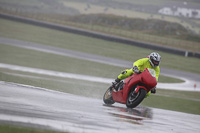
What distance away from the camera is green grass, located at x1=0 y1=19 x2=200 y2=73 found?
31859 mm

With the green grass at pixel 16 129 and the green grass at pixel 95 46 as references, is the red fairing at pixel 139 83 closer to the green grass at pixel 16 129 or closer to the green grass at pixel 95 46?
the green grass at pixel 16 129

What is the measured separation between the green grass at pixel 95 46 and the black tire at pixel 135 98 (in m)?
20.8

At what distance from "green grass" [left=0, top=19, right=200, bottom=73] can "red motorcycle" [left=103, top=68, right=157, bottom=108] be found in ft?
66.9

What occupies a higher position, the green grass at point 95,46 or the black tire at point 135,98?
the black tire at point 135,98

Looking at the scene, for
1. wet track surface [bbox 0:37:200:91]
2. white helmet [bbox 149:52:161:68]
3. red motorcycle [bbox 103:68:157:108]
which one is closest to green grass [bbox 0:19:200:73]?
wet track surface [bbox 0:37:200:91]

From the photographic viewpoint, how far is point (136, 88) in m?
9.03

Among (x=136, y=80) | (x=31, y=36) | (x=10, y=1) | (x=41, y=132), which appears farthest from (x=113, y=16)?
(x=41, y=132)

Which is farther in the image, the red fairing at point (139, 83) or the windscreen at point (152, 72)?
the windscreen at point (152, 72)

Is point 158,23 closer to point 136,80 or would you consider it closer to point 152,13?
point 152,13

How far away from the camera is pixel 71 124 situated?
19.1 feet

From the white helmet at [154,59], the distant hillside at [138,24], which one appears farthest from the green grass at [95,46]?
the distant hillside at [138,24]

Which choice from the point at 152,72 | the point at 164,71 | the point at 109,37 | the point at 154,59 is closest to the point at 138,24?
the point at 109,37

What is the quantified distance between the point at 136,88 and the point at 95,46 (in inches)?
1086

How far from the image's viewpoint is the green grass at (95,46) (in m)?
31.9
